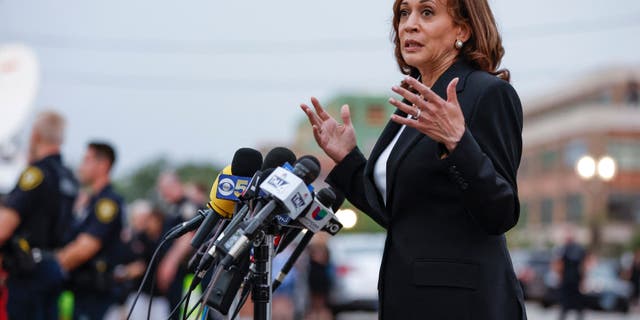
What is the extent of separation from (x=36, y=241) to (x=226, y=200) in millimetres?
4018

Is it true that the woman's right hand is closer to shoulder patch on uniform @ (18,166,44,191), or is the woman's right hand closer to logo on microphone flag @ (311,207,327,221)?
logo on microphone flag @ (311,207,327,221)

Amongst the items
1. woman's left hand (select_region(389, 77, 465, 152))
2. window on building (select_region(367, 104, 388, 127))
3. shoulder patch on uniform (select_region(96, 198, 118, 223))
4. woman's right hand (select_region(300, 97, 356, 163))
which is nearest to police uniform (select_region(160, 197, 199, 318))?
shoulder patch on uniform (select_region(96, 198, 118, 223))

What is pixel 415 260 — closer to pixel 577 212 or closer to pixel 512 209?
pixel 512 209

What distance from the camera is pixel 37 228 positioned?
694 centimetres

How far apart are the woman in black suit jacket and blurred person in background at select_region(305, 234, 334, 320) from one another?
1242 centimetres

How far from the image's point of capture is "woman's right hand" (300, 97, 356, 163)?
365 cm

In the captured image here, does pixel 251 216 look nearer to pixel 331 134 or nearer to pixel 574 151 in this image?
A: pixel 331 134

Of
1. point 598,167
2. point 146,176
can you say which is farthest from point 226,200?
point 146,176

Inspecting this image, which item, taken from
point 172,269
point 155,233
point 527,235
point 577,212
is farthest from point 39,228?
point 527,235

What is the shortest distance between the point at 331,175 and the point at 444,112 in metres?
0.84

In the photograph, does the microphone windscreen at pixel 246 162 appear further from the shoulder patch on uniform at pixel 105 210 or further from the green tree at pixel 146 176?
the green tree at pixel 146 176

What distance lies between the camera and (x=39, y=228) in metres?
6.95

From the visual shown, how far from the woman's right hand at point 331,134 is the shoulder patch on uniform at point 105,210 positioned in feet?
16.0

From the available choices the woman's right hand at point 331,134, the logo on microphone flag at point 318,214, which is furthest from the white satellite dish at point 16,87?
the logo on microphone flag at point 318,214
